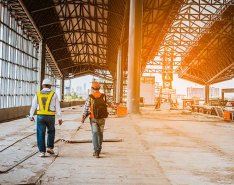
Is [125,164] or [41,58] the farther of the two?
[41,58]

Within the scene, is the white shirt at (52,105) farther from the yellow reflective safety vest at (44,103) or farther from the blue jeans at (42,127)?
the blue jeans at (42,127)

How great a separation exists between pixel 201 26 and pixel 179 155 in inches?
1257

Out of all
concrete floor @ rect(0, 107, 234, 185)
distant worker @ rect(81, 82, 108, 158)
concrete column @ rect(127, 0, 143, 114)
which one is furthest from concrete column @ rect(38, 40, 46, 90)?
distant worker @ rect(81, 82, 108, 158)

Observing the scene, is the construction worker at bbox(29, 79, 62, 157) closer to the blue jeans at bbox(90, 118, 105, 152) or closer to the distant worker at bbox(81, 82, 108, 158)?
the distant worker at bbox(81, 82, 108, 158)

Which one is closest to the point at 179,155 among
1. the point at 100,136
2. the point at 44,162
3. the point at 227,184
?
the point at 100,136

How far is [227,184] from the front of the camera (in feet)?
16.9

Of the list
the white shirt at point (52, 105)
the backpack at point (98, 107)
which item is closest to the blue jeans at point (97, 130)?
the backpack at point (98, 107)

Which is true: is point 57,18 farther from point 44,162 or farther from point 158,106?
point 44,162

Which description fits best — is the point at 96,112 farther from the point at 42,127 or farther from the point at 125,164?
the point at 125,164

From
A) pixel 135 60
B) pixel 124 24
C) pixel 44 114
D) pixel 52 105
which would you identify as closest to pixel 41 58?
pixel 124 24

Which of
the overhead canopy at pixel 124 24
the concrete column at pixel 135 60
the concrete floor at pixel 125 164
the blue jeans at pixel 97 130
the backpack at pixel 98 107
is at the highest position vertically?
the overhead canopy at pixel 124 24

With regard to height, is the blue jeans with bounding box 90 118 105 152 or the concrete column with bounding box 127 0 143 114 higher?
the concrete column with bounding box 127 0 143 114

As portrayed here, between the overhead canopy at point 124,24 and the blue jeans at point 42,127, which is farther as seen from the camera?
the overhead canopy at point 124,24

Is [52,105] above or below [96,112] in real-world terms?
above
